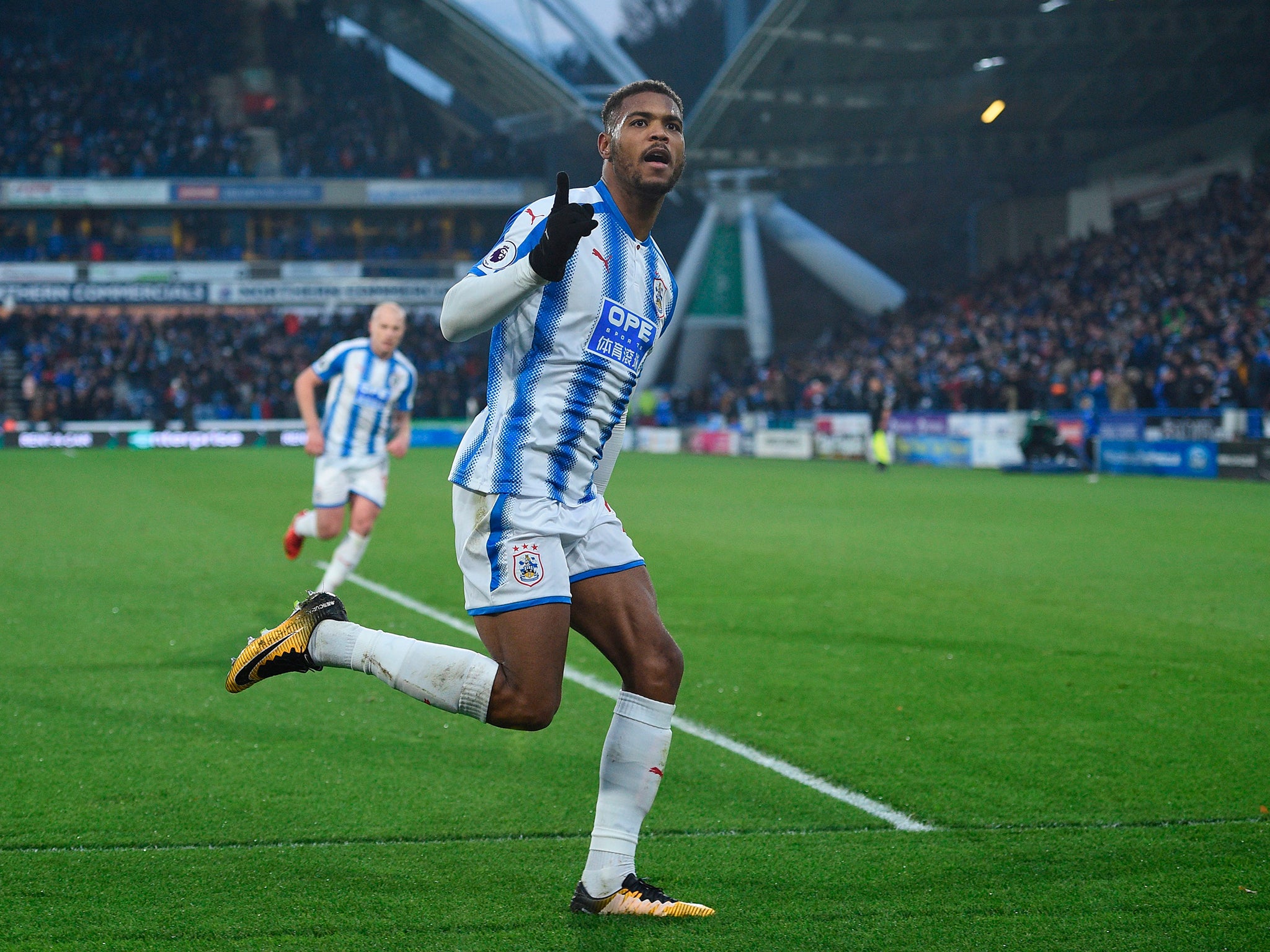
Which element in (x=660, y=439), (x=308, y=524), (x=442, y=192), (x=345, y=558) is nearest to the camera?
(x=345, y=558)

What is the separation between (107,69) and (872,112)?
34342 mm

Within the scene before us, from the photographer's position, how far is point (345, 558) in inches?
356

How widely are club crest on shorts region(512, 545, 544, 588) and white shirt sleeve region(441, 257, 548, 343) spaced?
63 centimetres

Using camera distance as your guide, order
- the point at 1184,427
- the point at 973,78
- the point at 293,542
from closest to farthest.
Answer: the point at 293,542, the point at 1184,427, the point at 973,78

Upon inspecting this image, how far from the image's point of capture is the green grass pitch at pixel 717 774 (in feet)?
Answer: 11.8

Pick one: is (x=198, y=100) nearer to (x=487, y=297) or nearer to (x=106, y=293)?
(x=106, y=293)

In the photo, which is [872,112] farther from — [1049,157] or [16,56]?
[16,56]

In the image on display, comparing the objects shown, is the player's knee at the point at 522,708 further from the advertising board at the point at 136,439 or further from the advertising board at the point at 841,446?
the advertising board at the point at 136,439

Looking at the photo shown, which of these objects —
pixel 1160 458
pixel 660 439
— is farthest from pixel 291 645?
pixel 660 439

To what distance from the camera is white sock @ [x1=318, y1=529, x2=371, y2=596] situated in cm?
894

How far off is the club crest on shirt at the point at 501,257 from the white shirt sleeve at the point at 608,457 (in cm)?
66

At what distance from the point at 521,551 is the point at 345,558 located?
574 cm

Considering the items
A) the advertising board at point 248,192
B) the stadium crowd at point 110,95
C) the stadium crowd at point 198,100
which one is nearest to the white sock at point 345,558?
the advertising board at point 248,192

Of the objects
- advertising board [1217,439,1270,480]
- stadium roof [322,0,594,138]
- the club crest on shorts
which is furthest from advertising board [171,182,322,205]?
the club crest on shorts
